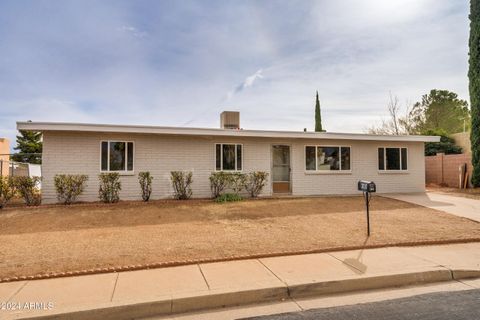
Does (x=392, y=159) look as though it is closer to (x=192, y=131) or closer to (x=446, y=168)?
(x=446, y=168)

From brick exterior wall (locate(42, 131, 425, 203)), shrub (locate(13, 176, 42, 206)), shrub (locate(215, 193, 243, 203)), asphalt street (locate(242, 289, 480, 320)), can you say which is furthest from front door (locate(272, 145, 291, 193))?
asphalt street (locate(242, 289, 480, 320))

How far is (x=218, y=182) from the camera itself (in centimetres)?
1256

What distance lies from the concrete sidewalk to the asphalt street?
18.5 inches

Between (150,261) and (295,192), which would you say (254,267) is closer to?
(150,261)

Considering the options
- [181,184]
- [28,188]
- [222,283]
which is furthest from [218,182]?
[222,283]

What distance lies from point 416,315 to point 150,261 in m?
3.77

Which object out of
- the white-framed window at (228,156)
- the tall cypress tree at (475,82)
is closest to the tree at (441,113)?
the tall cypress tree at (475,82)

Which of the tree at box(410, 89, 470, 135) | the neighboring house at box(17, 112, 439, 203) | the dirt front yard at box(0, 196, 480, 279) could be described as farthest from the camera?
the tree at box(410, 89, 470, 135)

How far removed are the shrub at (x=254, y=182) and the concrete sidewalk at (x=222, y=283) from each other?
25.0 feet

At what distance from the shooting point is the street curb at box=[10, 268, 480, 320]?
3.39 m

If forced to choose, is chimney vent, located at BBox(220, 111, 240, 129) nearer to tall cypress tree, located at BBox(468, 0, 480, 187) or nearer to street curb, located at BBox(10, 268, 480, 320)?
street curb, located at BBox(10, 268, 480, 320)

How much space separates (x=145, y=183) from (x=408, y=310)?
10.0 metres

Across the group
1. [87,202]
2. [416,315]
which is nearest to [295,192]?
[87,202]

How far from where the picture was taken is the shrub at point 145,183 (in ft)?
38.5
